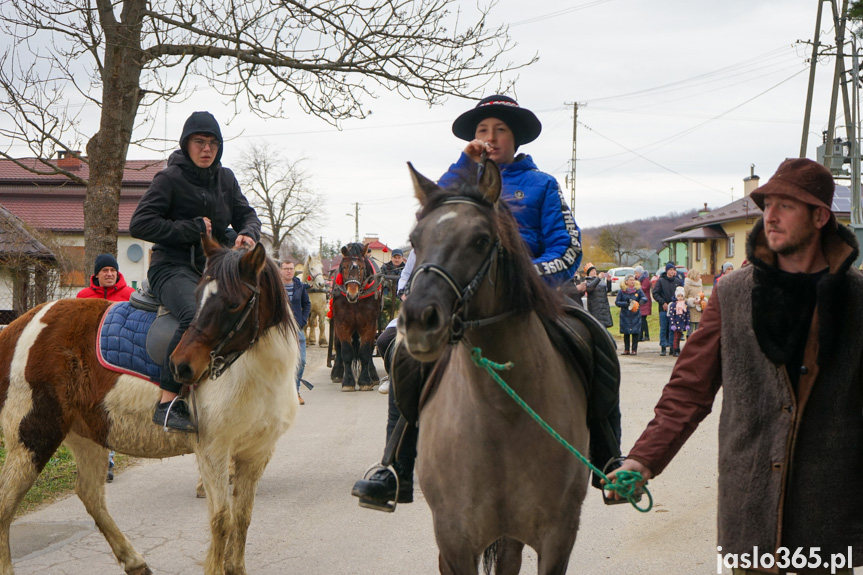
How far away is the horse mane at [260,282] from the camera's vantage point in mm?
4867

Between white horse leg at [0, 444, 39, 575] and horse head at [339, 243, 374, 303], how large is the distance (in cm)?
885

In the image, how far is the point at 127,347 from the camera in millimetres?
5320

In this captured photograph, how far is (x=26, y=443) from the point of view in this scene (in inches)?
206

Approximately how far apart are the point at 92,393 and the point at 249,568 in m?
1.60

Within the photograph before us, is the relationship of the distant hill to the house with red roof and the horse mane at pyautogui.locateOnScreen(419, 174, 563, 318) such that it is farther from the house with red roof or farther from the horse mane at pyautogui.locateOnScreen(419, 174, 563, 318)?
the horse mane at pyautogui.locateOnScreen(419, 174, 563, 318)

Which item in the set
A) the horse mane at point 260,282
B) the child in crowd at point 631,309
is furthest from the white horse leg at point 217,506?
the child in crowd at point 631,309

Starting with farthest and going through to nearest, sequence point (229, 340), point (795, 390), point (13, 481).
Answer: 1. point (13, 481)
2. point (229, 340)
3. point (795, 390)

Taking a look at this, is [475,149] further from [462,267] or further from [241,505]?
[241,505]

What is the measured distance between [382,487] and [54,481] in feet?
16.5

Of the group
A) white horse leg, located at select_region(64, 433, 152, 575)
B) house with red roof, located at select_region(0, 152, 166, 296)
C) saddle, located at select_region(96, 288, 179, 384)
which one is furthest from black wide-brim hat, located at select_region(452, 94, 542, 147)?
house with red roof, located at select_region(0, 152, 166, 296)

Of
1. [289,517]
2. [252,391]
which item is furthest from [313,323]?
[252,391]

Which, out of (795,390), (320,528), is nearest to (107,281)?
(320,528)

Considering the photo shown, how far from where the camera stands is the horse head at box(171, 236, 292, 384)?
474 centimetres

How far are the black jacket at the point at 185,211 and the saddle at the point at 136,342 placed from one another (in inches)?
16.4
